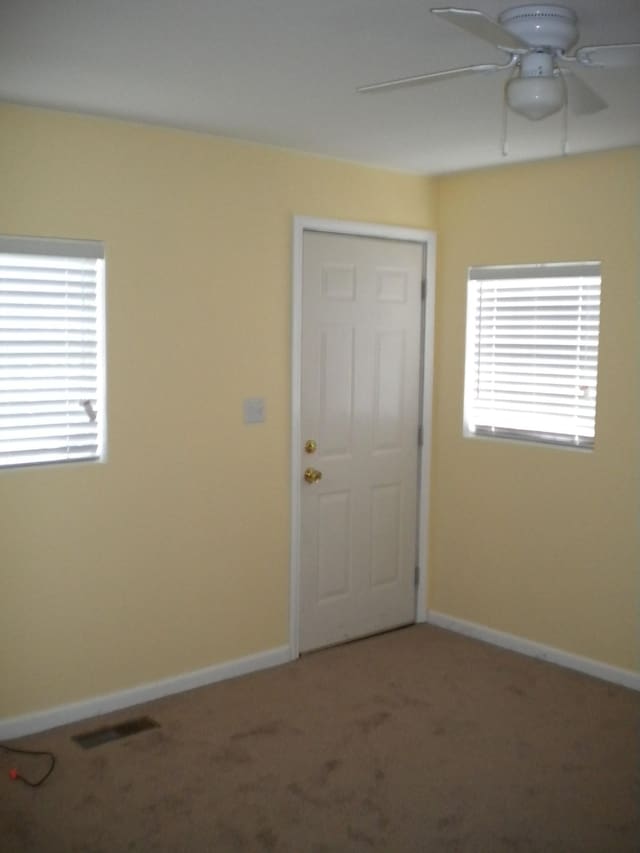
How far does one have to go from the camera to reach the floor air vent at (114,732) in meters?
3.65

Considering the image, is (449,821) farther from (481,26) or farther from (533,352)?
(481,26)

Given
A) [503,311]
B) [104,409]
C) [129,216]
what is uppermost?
[129,216]

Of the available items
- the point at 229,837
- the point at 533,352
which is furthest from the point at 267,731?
the point at 533,352

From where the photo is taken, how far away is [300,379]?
A: 4.47 meters

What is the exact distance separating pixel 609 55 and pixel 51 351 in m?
2.36

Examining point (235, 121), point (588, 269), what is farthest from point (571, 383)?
point (235, 121)

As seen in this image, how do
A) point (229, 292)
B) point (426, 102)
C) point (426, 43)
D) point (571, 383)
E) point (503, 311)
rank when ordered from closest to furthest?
point (426, 43) < point (426, 102) < point (229, 292) < point (571, 383) < point (503, 311)

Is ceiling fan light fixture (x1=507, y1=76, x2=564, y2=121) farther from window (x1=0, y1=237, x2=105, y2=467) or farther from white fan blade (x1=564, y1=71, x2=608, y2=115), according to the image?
window (x1=0, y1=237, x2=105, y2=467)

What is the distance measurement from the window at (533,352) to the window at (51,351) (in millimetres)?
2057

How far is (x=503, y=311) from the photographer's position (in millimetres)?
4742

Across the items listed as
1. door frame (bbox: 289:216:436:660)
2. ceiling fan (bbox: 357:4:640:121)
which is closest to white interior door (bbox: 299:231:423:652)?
door frame (bbox: 289:216:436:660)

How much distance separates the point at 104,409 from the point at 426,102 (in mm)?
1763

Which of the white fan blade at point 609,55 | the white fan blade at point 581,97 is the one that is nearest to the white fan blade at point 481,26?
the white fan blade at point 609,55

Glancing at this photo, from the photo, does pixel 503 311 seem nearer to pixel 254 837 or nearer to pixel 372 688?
pixel 372 688
